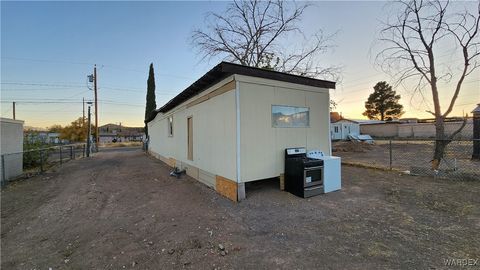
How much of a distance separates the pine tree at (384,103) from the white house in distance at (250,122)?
4184 cm

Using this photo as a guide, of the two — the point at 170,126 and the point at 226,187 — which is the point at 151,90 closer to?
the point at 170,126

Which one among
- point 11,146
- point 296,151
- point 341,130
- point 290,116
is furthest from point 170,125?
point 341,130

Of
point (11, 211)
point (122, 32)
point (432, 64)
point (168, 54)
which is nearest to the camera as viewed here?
point (11, 211)

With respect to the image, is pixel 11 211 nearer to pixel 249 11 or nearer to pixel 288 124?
pixel 288 124

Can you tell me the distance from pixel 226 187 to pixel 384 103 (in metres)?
45.2

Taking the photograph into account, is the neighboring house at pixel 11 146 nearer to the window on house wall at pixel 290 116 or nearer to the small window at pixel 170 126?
the small window at pixel 170 126

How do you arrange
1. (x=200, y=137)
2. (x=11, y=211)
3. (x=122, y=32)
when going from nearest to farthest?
(x=11, y=211), (x=200, y=137), (x=122, y=32)

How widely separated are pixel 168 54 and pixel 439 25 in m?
12.5

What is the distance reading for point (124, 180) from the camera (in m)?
6.98

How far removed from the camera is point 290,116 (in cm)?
552

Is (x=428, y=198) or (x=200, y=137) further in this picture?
(x=200, y=137)

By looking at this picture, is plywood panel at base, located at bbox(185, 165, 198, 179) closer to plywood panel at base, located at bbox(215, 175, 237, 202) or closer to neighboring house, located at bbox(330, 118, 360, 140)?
plywood panel at base, located at bbox(215, 175, 237, 202)

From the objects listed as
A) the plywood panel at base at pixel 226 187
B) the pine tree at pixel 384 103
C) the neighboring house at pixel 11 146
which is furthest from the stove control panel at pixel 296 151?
the pine tree at pixel 384 103

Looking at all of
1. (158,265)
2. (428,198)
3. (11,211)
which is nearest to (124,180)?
(11,211)
